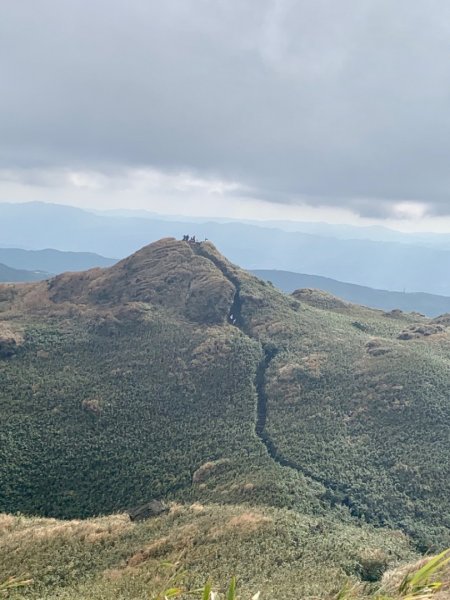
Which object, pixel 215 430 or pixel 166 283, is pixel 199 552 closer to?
pixel 215 430

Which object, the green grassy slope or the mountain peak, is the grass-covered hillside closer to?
the green grassy slope

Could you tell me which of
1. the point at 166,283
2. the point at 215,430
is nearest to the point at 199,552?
the point at 215,430

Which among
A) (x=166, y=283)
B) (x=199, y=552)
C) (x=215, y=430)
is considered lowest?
(x=215, y=430)

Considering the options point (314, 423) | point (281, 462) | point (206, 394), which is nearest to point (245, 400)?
point (206, 394)

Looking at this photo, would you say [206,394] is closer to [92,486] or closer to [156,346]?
[156,346]

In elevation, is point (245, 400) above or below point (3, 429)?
above

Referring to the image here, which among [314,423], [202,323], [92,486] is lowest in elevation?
[92,486]

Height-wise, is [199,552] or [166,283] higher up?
[166,283]

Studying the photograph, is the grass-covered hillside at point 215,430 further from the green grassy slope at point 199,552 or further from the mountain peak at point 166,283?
the mountain peak at point 166,283

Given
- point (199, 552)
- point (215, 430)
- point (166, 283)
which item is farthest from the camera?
point (166, 283)
